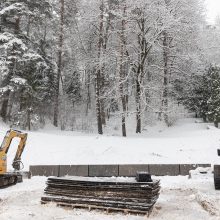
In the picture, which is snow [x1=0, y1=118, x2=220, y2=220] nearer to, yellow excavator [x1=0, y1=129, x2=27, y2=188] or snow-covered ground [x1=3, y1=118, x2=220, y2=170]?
snow-covered ground [x1=3, y1=118, x2=220, y2=170]

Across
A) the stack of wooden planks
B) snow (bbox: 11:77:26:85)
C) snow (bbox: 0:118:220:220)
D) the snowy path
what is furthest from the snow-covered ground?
the stack of wooden planks

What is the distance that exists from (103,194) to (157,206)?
1.62m

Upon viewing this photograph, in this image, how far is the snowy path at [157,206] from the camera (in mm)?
9523

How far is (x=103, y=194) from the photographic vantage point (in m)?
10.5

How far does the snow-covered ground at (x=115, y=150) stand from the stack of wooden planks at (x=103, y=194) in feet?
28.2

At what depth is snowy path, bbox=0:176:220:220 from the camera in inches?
375

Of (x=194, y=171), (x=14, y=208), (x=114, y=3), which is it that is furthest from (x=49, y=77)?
(x=14, y=208)

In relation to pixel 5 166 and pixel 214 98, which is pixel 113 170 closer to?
pixel 5 166

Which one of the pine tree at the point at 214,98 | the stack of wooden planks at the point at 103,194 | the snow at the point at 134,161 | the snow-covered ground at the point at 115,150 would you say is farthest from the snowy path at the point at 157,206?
the pine tree at the point at 214,98

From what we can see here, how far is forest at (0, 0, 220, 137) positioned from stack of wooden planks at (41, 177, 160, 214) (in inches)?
653

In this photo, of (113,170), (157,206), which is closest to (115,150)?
(113,170)

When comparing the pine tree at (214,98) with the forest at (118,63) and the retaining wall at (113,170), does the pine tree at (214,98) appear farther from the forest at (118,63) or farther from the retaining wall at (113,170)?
the retaining wall at (113,170)

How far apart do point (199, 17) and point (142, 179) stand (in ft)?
96.2

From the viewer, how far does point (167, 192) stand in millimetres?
13336
